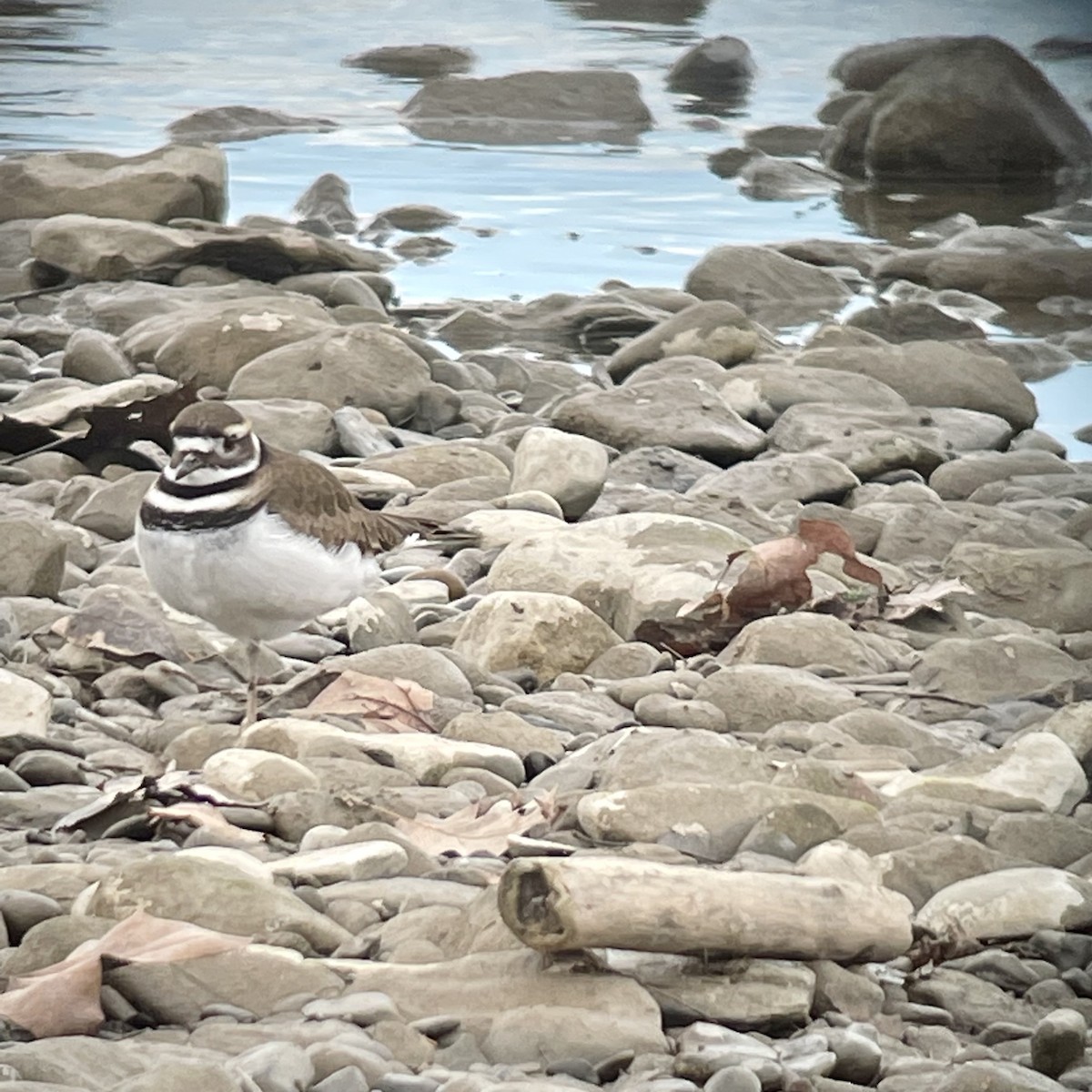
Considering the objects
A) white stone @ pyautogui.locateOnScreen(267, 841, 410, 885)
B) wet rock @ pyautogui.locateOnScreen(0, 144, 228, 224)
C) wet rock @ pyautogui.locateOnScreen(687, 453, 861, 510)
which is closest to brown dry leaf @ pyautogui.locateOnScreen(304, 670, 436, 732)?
white stone @ pyautogui.locateOnScreen(267, 841, 410, 885)

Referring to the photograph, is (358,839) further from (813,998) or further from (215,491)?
(215,491)

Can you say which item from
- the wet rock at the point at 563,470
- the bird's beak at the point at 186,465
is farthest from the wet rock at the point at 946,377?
the bird's beak at the point at 186,465

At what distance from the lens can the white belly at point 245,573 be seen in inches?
174

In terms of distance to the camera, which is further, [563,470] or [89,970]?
[563,470]

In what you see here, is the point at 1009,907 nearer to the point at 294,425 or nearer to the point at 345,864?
the point at 345,864

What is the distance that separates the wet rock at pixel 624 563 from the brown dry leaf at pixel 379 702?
0.98m

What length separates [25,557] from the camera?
5.31 metres

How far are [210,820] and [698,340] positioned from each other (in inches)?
253

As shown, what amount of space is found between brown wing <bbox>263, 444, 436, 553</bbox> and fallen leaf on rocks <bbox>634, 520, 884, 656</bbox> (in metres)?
0.80

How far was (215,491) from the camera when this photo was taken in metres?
4.50

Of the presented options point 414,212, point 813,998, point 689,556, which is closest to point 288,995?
point 813,998

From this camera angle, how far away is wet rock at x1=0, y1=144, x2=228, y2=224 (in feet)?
42.6

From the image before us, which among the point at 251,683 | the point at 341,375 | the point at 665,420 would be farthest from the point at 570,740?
the point at 341,375

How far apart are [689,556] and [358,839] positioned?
7.28 ft
